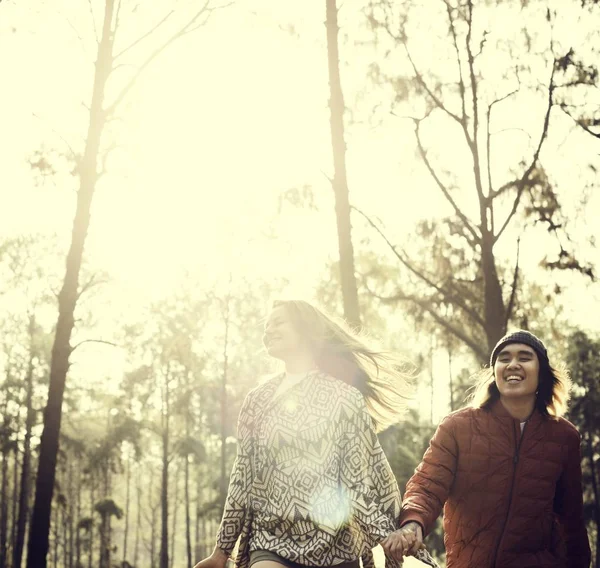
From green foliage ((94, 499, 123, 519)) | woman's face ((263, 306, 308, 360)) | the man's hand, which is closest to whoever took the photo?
the man's hand

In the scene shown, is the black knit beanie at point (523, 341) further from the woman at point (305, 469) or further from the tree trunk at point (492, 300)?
the tree trunk at point (492, 300)

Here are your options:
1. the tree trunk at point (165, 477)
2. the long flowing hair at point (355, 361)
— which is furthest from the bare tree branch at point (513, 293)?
the tree trunk at point (165, 477)

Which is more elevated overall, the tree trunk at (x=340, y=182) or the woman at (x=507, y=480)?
the tree trunk at (x=340, y=182)

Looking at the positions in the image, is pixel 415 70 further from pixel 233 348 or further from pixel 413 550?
pixel 233 348

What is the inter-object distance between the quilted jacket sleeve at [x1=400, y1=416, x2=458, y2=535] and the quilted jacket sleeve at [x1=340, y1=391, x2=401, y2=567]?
9cm

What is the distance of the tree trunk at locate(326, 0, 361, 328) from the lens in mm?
12180

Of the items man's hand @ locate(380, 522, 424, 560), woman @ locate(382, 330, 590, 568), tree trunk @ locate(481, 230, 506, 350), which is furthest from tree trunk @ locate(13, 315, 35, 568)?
man's hand @ locate(380, 522, 424, 560)

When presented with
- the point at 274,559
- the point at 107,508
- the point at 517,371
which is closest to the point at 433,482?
the point at 517,371

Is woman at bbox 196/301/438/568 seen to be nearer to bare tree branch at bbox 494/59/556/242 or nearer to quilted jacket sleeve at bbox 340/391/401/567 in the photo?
quilted jacket sleeve at bbox 340/391/401/567

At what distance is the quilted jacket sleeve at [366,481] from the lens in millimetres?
4285

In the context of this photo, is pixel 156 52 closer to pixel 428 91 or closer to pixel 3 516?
pixel 428 91

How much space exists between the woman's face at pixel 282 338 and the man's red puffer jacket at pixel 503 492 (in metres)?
0.94

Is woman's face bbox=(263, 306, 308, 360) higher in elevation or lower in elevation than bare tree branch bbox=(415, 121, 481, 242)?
lower

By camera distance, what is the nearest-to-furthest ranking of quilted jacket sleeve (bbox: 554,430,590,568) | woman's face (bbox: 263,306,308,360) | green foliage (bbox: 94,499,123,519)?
quilted jacket sleeve (bbox: 554,430,590,568) → woman's face (bbox: 263,306,308,360) → green foliage (bbox: 94,499,123,519)
